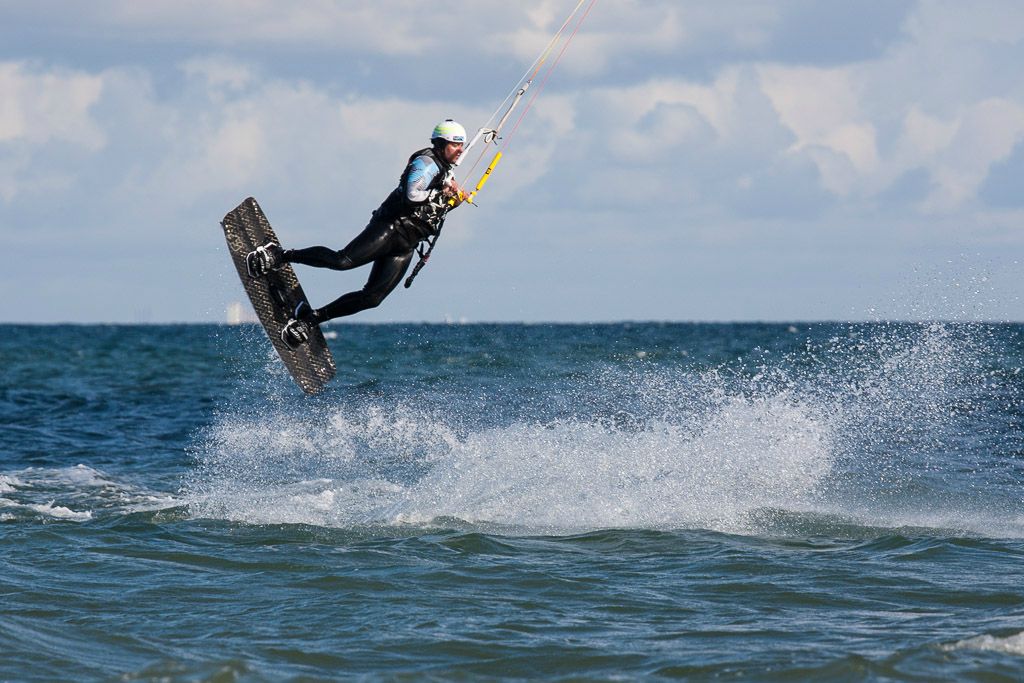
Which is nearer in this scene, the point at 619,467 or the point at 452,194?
the point at 452,194

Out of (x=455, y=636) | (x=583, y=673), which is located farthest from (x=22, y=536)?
(x=583, y=673)

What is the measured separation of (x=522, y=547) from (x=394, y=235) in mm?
3043

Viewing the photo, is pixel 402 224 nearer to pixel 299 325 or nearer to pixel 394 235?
pixel 394 235

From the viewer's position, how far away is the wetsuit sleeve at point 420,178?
1068 cm

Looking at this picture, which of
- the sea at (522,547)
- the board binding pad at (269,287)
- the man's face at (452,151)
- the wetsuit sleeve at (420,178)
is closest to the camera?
the sea at (522,547)

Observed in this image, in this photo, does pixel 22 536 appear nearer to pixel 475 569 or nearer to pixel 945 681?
pixel 475 569

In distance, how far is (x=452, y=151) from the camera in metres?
10.8

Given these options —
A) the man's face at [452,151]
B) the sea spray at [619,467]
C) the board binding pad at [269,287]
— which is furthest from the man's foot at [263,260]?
the sea spray at [619,467]

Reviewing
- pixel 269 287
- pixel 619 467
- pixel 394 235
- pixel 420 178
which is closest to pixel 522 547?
pixel 619 467

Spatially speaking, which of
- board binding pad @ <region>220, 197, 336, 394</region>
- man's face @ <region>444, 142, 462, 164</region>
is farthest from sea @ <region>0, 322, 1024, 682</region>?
man's face @ <region>444, 142, 462, 164</region>

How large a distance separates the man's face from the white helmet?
0.04 meters

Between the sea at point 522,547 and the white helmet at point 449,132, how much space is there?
318cm

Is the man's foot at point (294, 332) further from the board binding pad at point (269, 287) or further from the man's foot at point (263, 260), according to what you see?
the man's foot at point (263, 260)

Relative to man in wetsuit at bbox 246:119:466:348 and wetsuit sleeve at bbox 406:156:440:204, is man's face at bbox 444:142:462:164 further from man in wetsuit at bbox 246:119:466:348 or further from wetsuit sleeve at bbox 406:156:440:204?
wetsuit sleeve at bbox 406:156:440:204
